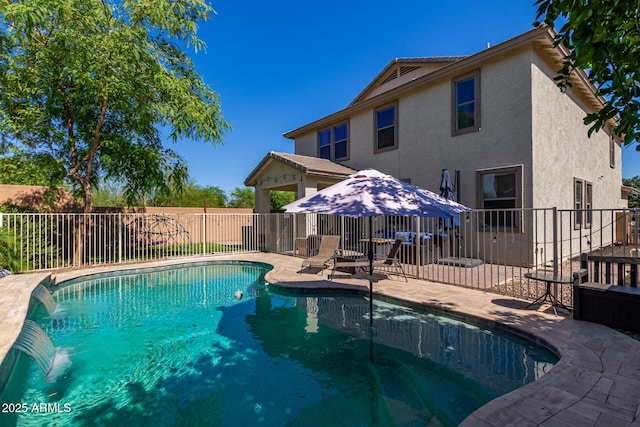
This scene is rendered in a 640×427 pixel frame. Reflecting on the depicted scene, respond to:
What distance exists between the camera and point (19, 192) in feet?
42.1

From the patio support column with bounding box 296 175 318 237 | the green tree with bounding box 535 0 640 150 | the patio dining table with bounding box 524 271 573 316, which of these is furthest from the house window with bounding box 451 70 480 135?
the green tree with bounding box 535 0 640 150

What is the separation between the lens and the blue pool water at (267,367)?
350cm

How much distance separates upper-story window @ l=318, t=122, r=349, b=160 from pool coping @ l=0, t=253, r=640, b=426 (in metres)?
9.66

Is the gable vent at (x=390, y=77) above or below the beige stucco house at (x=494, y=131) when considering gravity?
above

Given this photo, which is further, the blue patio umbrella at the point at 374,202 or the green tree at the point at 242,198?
the green tree at the point at 242,198

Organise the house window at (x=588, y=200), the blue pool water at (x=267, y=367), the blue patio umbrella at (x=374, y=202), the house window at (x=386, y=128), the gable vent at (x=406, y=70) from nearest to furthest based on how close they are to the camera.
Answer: the blue pool water at (x=267, y=367), the blue patio umbrella at (x=374, y=202), the house window at (x=588, y=200), the house window at (x=386, y=128), the gable vent at (x=406, y=70)

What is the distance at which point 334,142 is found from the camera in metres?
17.2

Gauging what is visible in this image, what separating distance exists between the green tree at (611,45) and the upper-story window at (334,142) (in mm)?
13939

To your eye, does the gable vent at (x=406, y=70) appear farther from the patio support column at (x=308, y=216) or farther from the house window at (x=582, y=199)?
the house window at (x=582, y=199)

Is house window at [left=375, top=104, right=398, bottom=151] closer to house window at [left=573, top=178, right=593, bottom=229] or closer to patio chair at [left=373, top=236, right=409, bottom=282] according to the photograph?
patio chair at [left=373, top=236, right=409, bottom=282]

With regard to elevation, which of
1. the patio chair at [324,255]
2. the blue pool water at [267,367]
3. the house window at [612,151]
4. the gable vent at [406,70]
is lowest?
the blue pool water at [267,367]

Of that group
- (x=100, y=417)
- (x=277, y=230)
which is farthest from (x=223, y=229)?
(x=100, y=417)

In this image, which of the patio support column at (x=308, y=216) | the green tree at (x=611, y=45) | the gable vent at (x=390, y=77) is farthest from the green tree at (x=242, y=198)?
the green tree at (x=611, y=45)

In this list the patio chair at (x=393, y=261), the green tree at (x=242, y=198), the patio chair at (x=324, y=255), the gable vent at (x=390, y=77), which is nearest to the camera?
the patio chair at (x=393, y=261)
